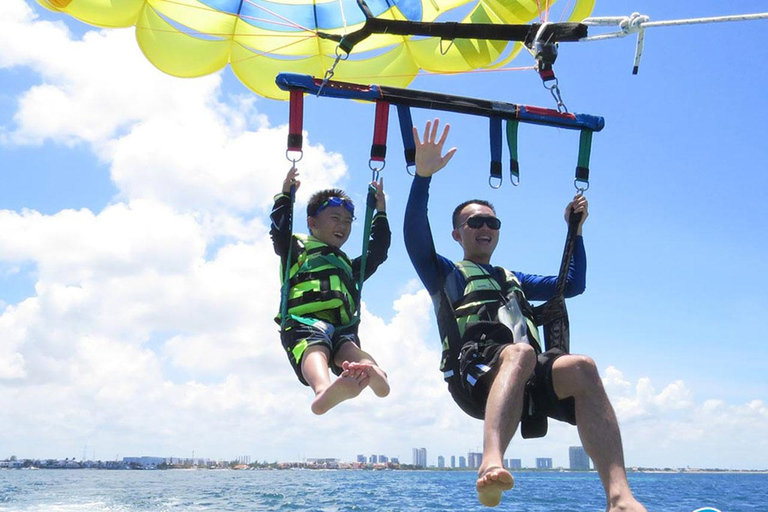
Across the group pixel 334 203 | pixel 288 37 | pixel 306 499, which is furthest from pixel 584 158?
pixel 306 499

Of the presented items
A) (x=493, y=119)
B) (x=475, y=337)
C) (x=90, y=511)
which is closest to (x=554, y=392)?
(x=475, y=337)

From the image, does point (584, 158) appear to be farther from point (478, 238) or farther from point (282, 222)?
point (282, 222)

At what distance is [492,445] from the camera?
3.09m

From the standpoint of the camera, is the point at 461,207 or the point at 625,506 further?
the point at 461,207

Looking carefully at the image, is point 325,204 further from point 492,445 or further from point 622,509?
point 622,509

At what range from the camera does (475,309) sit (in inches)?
156

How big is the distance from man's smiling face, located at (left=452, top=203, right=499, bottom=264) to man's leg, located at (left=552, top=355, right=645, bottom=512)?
0.94m

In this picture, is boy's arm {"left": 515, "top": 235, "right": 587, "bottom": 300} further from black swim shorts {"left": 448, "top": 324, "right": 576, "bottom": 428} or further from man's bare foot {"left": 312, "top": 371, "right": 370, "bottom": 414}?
man's bare foot {"left": 312, "top": 371, "right": 370, "bottom": 414}

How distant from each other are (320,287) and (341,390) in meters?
0.88

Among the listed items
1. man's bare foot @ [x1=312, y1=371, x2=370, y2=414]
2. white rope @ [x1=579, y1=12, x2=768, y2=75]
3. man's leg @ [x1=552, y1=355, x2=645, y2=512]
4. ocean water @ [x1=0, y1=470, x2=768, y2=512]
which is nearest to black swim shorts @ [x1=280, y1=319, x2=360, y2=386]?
man's bare foot @ [x1=312, y1=371, x2=370, y2=414]

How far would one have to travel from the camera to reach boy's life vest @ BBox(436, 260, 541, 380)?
3914 millimetres

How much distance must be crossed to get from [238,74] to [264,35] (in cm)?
44

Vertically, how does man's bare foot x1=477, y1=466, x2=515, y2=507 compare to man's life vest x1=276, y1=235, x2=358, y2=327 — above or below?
below

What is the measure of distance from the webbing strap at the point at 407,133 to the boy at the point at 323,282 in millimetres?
306
